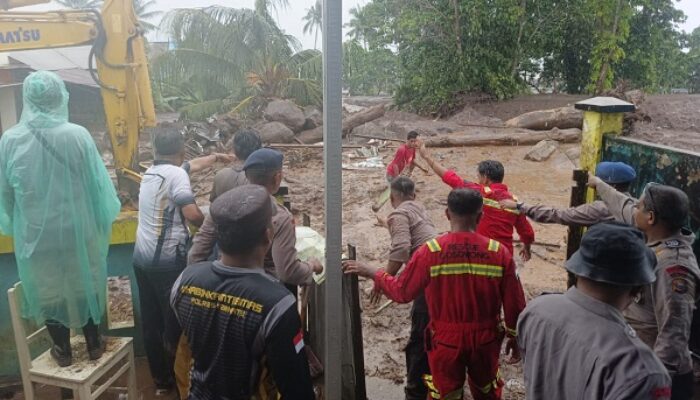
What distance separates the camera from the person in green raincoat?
2.91 metres

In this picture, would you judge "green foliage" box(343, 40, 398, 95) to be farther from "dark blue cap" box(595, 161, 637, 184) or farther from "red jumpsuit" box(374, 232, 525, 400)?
"red jumpsuit" box(374, 232, 525, 400)

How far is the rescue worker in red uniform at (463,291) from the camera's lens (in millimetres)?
2721

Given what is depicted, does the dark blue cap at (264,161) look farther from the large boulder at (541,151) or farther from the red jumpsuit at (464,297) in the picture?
the large boulder at (541,151)

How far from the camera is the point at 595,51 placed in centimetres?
1939

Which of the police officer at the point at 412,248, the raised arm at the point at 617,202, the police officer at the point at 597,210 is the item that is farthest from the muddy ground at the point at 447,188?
the raised arm at the point at 617,202

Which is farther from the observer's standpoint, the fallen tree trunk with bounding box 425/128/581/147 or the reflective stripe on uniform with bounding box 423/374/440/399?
the fallen tree trunk with bounding box 425/128/581/147

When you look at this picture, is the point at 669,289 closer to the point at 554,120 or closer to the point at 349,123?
the point at 554,120

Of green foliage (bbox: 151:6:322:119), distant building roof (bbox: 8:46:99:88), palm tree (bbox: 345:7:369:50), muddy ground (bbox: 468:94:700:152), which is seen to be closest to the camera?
muddy ground (bbox: 468:94:700:152)

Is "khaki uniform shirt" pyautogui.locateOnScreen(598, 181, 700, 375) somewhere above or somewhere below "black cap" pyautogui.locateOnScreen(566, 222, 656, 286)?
below

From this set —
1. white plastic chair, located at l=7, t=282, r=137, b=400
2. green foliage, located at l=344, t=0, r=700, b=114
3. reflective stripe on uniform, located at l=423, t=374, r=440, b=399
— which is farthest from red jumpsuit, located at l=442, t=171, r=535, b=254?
green foliage, located at l=344, t=0, r=700, b=114

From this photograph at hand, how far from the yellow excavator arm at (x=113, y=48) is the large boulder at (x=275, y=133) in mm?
8642

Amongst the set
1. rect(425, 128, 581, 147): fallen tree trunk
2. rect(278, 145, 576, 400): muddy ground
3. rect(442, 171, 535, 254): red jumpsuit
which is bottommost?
rect(278, 145, 576, 400): muddy ground

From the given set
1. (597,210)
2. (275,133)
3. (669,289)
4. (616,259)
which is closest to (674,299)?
(669,289)

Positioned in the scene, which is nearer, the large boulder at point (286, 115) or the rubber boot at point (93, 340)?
the rubber boot at point (93, 340)
